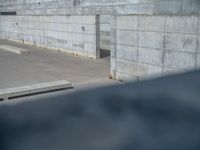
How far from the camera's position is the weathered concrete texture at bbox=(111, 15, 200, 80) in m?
6.98

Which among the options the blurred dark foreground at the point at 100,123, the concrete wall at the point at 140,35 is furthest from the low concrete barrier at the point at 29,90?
the blurred dark foreground at the point at 100,123

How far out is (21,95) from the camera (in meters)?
7.55

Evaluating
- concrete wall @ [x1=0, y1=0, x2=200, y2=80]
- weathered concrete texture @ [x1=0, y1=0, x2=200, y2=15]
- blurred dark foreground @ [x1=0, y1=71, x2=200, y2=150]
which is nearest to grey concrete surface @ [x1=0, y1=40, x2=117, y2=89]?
concrete wall @ [x1=0, y1=0, x2=200, y2=80]

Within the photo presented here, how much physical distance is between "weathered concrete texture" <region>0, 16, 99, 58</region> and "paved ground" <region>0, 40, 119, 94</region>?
61 cm

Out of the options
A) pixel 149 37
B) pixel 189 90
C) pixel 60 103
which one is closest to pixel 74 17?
pixel 149 37

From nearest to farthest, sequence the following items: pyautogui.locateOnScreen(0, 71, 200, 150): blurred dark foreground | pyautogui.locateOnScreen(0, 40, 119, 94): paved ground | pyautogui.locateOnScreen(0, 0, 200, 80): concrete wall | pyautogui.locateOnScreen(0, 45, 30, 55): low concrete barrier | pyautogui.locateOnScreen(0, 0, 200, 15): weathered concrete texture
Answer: pyautogui.locateOnScreen(0, 71, 200, 150): blurred dark foreground
pyautogui.locateOnScreen(0, 0, 200, 80): concrete wall
pyautogui.locateOnScreen(0, 40, 119, 94): paved ground
pyautogui.locateOnScreen(0, 0, 200, 15): weathered concrete texture
pyautogui.locateOnScreen(0, 45, 30, 55): low concrete barrier

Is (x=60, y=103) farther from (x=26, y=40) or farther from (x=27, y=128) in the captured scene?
(x=26, y=40)

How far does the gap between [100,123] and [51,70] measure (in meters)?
9.58

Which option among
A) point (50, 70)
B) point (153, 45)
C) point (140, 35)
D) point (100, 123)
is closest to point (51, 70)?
point (50, 70)

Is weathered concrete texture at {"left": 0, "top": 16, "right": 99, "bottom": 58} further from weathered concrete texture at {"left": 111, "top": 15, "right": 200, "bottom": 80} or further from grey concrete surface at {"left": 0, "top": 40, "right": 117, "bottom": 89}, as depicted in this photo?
weathered concrete texture at {"left": 111, "top": 15, "right": 200, "bottom": 80}

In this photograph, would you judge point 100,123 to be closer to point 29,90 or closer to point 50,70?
point 29,90

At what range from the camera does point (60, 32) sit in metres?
16.0

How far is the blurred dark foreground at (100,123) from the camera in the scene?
1601 millimetres

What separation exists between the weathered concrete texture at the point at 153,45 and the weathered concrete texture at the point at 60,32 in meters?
4.00
